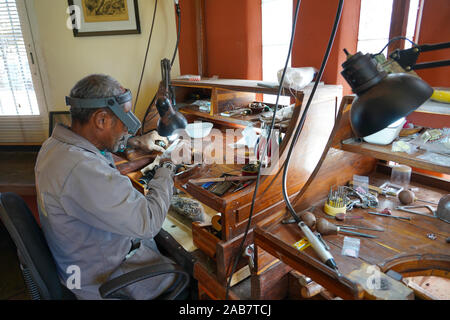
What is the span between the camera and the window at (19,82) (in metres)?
2.72

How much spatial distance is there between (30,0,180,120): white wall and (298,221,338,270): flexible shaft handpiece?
232 centimetres

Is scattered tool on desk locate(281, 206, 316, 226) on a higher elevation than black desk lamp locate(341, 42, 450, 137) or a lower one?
lower

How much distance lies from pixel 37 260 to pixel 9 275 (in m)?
1.73

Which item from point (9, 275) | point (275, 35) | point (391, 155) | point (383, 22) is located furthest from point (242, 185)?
point (9, 275)

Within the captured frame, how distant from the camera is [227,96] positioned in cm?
192

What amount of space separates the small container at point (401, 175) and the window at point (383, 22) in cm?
62

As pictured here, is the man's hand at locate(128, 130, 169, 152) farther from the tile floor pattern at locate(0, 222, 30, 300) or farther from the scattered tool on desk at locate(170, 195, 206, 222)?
the tile floor pattern at locate(0, 222, 30, 300)

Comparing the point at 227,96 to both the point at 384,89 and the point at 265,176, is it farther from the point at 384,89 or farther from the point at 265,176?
the point at 384,89

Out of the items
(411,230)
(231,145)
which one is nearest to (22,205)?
(231,145)

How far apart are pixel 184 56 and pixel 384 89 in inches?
94.3

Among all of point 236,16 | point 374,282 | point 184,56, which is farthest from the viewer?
point 184,56

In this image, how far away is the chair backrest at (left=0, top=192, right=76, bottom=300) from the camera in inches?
41.3

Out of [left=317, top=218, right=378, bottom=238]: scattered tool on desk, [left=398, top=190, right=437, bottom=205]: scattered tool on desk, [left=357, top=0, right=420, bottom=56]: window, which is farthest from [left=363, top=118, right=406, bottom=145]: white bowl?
[left=357, top=0, right=420, bottom=56]: window

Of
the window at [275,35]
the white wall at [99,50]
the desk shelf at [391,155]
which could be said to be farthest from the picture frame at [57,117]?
the desk shelf at [391,155]
